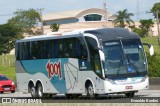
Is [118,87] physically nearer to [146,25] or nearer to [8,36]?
[8,36]

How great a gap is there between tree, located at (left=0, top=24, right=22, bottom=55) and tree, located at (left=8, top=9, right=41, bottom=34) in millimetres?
1732

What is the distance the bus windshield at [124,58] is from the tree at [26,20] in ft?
368

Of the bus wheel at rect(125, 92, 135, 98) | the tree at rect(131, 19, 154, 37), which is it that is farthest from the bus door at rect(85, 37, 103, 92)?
the tree at rect(131, 19, 154, 37)

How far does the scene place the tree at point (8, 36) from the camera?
142 m

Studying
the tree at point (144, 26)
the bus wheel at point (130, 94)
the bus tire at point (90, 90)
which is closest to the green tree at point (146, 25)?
the tree at point (144, 26)

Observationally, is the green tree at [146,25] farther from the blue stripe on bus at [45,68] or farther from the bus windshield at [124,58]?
the bus windshield at [124,58]

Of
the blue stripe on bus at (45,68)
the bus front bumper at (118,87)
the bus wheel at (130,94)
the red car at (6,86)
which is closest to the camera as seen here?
the bus front bumper at (118,87)

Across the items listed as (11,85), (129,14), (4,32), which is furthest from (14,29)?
(11,85)

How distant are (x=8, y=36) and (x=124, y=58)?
122 m

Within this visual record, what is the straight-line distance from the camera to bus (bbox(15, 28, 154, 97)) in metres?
27.3

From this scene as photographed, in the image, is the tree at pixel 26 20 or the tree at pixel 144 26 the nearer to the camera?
the tree at pixel 26 20

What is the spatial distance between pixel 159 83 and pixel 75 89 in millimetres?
11111

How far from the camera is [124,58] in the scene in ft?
90.0

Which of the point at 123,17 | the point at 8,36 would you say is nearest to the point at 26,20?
the point at 8,36
